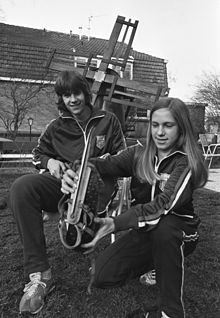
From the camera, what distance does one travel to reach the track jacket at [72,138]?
2199 mm

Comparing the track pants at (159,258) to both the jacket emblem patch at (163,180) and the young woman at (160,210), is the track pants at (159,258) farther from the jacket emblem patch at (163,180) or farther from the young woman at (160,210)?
the jacket emblem patch at (163,180)

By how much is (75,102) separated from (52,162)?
41 centimetres

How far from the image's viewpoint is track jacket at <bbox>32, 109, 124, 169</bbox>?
2199 mm

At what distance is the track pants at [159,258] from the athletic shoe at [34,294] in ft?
1.05

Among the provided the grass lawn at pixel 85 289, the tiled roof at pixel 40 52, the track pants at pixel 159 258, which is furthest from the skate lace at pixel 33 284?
the tiled roof at pixel 40 52

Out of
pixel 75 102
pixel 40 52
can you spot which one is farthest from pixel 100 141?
pixel 40 52

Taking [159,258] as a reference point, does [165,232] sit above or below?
above

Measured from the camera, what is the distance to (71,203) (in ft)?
5.34

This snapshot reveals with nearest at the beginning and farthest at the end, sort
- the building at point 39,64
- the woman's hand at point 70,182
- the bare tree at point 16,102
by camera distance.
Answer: the woman's hand at point 70,182 → the bare tree at point 16,102 → the building at point 39,64

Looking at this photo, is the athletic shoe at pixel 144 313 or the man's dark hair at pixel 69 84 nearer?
the athletic shoe at pixel 144 313

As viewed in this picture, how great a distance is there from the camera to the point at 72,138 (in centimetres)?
223

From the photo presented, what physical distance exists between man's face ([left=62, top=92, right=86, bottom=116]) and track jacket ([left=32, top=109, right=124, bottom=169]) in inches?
2.3

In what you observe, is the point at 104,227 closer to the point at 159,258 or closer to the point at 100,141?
the point at 159,258

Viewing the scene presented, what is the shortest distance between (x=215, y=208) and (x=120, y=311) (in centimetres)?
289
